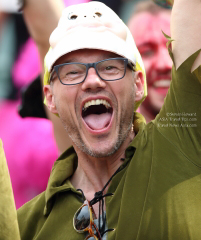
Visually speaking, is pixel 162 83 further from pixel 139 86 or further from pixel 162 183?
pixel 162 183

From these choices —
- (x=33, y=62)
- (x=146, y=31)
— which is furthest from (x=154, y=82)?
(x=33, y=62)

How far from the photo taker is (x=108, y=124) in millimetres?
2178

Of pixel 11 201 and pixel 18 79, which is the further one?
pixel 18 79

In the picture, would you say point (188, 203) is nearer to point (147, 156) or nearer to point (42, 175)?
point (147, 156)

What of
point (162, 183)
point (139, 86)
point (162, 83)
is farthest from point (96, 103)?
point (162, 83)

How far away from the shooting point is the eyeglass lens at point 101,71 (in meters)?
2.11

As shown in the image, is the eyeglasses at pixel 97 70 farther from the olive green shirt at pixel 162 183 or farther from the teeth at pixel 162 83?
the teeth at pixel 162 83

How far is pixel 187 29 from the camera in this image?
5.98 feet

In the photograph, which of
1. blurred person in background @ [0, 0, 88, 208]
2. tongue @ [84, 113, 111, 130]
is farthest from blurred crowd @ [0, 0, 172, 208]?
tongue @ [84, 113, 111, 130]

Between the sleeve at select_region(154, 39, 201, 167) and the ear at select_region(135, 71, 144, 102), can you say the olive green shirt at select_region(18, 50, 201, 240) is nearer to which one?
the sleeve at select_region(154, 39, 201, 167)

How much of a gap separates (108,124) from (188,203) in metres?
0.58

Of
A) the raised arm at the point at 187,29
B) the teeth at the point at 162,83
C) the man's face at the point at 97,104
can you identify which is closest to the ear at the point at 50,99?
the man's face at the point at 97,104

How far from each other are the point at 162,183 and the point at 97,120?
20.7 inches

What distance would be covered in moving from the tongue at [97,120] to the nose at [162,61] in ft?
4.49
